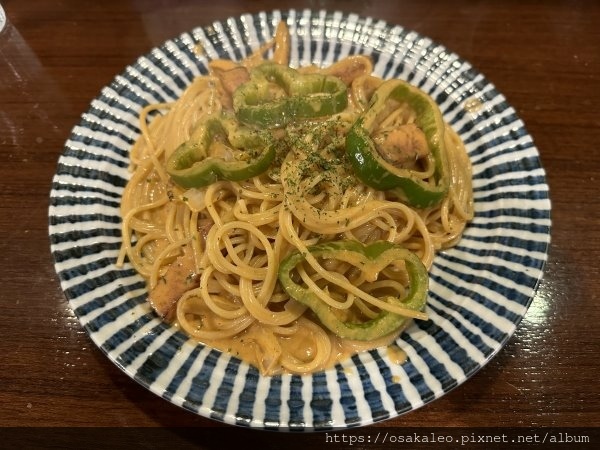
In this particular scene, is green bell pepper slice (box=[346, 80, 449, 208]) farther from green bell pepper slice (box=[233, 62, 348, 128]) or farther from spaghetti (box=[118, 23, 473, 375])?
green bell pepper slice (box=[233, 62, 348, 128])

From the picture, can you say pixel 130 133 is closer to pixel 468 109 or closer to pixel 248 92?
pixel 248 92

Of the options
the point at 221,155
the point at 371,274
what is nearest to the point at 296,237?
the point at 371,274

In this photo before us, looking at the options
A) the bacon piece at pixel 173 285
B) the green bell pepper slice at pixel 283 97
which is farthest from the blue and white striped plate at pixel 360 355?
the green bell pepper slice at pixel 283 97

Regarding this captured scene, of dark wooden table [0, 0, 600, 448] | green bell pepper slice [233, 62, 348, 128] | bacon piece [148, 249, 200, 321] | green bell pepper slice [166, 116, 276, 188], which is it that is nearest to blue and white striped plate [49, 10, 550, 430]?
bacon piece [148, 249, 200, 321]

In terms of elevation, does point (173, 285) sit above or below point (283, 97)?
below

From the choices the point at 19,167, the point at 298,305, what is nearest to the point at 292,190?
the point at 298,305

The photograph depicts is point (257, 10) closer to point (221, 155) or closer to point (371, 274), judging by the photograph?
point (221, 155)
